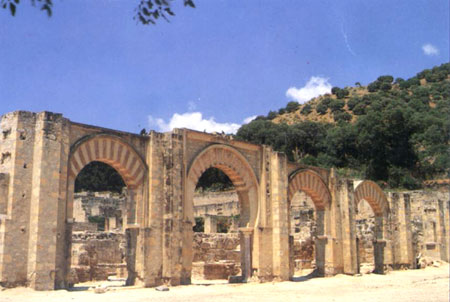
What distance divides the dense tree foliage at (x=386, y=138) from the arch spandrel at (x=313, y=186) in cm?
2113

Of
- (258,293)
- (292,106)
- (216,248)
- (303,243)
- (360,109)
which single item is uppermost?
(292,106)

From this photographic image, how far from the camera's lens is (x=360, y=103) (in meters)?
56.5

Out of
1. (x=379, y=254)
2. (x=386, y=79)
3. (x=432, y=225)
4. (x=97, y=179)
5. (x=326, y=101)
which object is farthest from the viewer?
(x=386, y=79)

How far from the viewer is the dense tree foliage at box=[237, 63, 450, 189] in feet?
125

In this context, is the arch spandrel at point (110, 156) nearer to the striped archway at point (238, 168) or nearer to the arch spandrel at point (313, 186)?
the striped archway at point (238, 168)

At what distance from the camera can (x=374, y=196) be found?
20797 millimetres

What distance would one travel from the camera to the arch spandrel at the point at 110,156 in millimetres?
11727

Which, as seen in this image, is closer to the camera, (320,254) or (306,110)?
(320,254)

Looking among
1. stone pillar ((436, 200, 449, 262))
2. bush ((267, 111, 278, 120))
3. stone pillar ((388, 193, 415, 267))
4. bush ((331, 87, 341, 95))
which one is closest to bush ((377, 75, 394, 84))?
bush ((331, 87, 341, 95))

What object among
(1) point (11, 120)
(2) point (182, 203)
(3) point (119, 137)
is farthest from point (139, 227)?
(1) point (11, 120)

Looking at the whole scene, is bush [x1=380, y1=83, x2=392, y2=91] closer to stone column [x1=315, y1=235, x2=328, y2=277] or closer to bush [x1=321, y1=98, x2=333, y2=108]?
bush [x1=321, y1=98, x2=333, y2=108]

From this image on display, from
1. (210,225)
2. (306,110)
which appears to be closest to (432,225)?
(210,225)

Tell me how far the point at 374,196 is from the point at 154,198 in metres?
11.2

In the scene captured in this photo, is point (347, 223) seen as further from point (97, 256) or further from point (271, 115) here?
point (271, 115)
